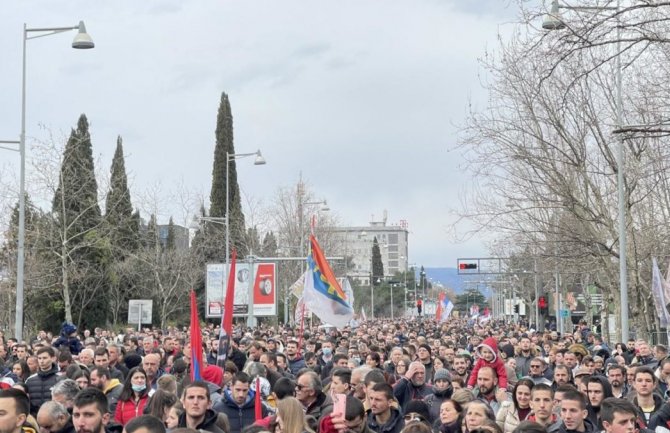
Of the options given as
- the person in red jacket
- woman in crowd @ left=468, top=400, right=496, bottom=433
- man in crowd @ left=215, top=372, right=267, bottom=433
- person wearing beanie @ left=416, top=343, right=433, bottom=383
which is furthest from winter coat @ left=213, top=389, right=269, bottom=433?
person wearing beanie @ left=416, top=343, right=433, bottom=383

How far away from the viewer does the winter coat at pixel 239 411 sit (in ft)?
33.6

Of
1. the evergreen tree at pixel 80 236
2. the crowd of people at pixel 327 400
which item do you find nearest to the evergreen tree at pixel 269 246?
the evergreen tree at pixel 80 236

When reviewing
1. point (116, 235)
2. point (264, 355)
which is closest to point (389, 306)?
point (116, 235)

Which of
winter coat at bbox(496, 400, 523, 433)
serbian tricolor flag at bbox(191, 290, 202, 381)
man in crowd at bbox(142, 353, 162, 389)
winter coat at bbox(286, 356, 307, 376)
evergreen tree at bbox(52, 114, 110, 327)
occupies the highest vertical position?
evergreen tree at bbox(52, 114, 110, 327)

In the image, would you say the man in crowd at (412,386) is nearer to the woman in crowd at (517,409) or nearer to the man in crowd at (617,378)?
the woman in crowd at (517,409)

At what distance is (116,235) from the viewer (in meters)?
46.7

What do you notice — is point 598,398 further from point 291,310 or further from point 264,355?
point 291,310

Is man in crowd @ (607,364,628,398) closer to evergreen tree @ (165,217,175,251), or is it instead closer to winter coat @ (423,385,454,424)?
winter coat @ (423,385,454,424)

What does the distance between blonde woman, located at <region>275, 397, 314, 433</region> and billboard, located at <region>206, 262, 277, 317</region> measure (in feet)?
106

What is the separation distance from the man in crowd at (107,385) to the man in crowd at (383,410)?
3.51 meters

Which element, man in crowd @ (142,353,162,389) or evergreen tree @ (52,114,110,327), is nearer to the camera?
man in crowd @ (142,353,162,389)

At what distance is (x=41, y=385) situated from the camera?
13.2 metres

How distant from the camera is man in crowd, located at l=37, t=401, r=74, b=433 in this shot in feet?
27.2

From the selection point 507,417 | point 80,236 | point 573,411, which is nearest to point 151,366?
point 507,417
